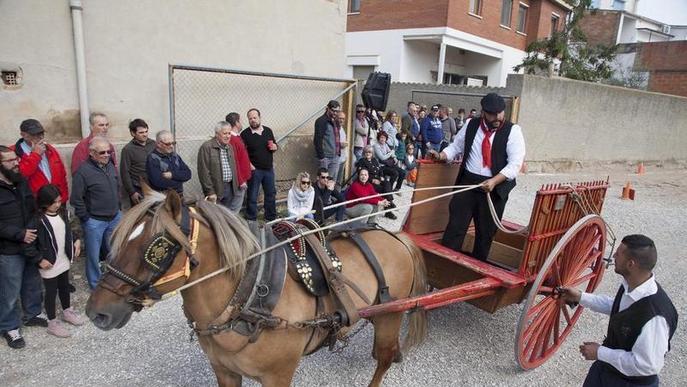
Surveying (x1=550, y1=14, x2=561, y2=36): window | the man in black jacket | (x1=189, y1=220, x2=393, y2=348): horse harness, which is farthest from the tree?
the man in black jacket

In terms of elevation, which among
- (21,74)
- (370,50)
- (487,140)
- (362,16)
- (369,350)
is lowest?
(369,350)

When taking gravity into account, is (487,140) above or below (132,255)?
above

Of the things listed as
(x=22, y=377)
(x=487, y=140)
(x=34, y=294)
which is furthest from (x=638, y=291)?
(x=34, y=294)

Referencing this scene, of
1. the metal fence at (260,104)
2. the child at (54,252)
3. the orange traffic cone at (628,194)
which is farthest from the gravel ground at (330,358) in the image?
the orange traffic cone at (628,194)

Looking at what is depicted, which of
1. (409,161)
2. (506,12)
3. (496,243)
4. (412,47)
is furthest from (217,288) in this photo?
(506,12)

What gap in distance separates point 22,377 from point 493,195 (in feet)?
12.9

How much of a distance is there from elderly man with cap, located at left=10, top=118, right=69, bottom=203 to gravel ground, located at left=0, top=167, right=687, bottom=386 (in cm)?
119

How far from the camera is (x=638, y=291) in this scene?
88.9 inches

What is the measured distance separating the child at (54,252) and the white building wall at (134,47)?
1.96 m

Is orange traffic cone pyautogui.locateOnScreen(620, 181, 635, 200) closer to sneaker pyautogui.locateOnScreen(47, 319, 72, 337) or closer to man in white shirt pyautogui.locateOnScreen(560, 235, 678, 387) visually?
man in white shirt pyautogui.locateOnScreen(560, 235, 678, 387)

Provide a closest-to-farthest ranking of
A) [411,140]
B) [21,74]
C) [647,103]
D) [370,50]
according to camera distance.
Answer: [21,74]
[411,140]
[647,103]
[370,50]

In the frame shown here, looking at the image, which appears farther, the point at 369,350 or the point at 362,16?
the point at 362,16

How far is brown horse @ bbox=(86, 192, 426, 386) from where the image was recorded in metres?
1.88

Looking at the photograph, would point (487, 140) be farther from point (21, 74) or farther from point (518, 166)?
point (21, 74)
